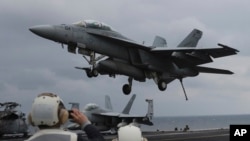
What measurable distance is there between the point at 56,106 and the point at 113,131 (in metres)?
55.0

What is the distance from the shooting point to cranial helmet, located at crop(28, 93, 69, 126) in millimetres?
3672

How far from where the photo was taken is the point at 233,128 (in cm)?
848

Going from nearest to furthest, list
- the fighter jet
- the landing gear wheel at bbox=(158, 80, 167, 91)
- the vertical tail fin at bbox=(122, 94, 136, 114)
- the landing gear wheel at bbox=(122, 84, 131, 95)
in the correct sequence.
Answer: the landing gear wheel at bbox=(158, 80, 167, 91), the landing gear wheel at bbox=(122, 84, 131, 95), the fighter jet, the vertical tail fin at bbox=(122, 94, 136, 114)

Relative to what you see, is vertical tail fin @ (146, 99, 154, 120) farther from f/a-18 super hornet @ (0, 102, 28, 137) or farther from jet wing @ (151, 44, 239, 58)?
jet wing @ (151, 44, 239, 58)

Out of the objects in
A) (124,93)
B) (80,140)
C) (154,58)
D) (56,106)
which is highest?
(154,58)

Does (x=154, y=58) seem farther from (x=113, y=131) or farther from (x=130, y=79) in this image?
(x=113, y=131)

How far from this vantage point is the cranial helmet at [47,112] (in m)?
3.67

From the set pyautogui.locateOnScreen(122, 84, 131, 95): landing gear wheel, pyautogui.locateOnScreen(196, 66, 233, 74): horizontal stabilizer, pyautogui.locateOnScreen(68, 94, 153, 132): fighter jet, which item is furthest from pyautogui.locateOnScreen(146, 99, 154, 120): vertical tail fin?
pyautogui.locateOnScreen(122, 84, 131, 95): landing gear wheel

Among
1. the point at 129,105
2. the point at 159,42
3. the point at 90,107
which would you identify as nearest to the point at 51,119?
the point at 159,42

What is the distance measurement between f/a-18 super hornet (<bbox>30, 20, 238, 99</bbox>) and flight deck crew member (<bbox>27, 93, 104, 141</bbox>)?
22.8 m

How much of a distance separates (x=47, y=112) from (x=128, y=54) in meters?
27.6

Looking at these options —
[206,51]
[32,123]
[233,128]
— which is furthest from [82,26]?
[32,123]

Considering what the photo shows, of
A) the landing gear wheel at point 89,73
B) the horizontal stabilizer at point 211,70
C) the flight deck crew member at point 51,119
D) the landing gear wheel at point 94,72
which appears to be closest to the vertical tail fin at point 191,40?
the horizontal stabilizer at point 211,70

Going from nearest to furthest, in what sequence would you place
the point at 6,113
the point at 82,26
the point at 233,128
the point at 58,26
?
the point at 233,128, the point at 58,26, the point at 82,26, the point at 6,113
